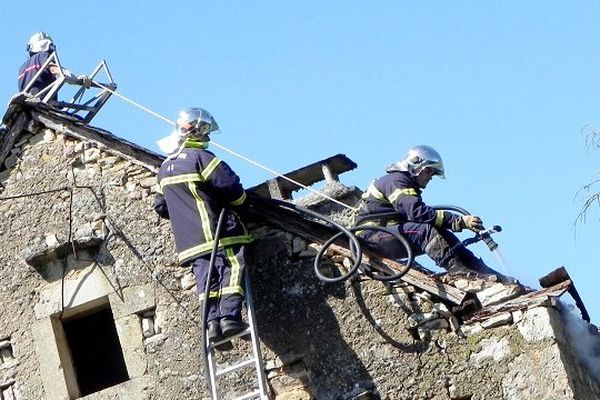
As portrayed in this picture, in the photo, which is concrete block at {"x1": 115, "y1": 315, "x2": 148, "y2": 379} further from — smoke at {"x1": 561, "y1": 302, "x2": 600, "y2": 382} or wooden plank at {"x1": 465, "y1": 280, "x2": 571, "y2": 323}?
smoke at {"x1": 561, "y1": 302, "x2": 600, "y2": 382}

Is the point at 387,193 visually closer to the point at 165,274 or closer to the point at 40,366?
the point at 165,274

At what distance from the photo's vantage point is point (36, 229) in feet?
40.4

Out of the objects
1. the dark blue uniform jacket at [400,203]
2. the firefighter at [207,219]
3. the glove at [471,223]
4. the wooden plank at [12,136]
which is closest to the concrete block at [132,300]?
the firefighter at [207,219]

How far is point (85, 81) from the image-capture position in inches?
542

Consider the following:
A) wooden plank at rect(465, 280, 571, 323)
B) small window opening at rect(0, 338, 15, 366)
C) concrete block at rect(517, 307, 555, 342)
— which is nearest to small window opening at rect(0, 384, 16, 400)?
small window opening at rect(0, 338, 15, 366)

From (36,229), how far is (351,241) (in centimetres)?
268

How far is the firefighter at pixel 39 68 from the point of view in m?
13.8

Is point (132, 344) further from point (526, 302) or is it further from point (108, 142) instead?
point (526, 302)

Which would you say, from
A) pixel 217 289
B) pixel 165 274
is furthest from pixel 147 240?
pixel 217 289

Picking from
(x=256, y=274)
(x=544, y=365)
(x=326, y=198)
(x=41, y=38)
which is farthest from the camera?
(x=41, y=38)

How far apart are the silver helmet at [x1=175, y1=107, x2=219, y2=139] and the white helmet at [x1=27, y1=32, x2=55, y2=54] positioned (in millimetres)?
3064

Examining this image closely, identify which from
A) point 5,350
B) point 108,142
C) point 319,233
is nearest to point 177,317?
point 319,233

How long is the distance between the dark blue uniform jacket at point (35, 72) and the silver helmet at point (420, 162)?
361 cm

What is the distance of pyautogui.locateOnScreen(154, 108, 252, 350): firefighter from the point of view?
10961mm
